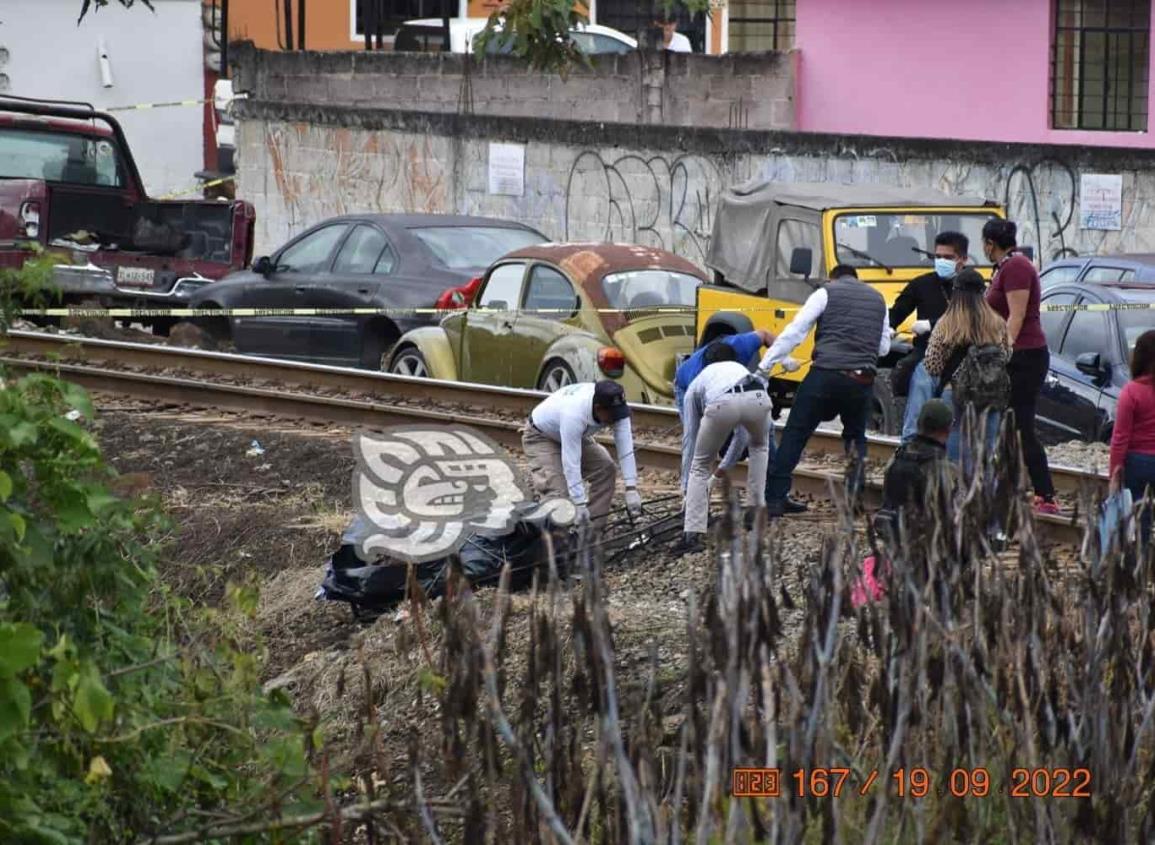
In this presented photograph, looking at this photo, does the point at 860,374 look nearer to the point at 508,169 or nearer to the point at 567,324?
the point at 567,324

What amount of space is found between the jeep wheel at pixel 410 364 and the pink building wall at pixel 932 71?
12505 mm

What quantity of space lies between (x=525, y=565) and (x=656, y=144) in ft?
51.9

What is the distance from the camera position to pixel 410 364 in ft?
53.4

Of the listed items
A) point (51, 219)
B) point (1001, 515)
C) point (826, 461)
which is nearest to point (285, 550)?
point (826, 461)

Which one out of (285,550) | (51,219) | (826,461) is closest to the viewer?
(285,550)

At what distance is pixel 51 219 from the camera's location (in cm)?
2006

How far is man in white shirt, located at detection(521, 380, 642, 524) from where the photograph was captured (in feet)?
33.3

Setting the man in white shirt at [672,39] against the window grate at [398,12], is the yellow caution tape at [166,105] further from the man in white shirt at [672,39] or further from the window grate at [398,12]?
the man in white shirt at [672,39]

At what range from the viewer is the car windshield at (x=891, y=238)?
50.5ft

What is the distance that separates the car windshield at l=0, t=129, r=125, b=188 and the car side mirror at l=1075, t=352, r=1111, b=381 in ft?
34.6

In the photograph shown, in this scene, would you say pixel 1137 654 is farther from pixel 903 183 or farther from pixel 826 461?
pixel 903 183

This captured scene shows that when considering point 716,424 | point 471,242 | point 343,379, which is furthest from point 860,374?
point 471,242

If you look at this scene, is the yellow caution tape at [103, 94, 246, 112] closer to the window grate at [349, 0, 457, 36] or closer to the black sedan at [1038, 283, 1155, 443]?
the window grate at [349, 0, 457, 36]

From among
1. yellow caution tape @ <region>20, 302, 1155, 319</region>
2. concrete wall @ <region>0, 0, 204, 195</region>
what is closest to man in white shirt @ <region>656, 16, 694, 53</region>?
concrete wall @ <region>0, 0, 204, 195</region>
